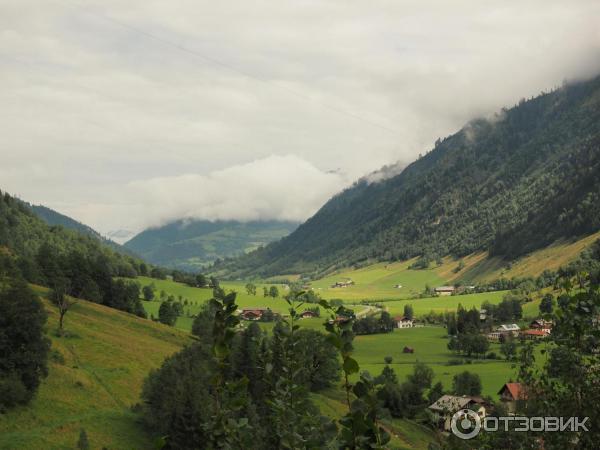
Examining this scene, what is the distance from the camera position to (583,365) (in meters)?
13.9

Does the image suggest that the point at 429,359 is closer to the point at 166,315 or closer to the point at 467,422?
the point at 166,315

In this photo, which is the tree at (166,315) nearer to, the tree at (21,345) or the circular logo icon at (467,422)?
the tree at (21,345)

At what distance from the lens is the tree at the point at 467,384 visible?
108037 mm

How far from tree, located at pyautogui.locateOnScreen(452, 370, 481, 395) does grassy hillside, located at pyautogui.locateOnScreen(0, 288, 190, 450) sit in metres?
54.7

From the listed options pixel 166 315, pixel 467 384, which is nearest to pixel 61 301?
pixel 166 315

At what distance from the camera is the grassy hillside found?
2282 inches

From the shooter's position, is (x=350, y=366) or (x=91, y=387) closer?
(x=350, y=366)

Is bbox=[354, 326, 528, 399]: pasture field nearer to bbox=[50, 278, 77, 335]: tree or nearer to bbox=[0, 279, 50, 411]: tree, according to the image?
bbox=[50, 278, 77, 335]: tree

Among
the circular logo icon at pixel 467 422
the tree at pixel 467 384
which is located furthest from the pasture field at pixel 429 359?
the circular logo icon at pixel 467 422

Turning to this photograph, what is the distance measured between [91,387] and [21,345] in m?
13.3

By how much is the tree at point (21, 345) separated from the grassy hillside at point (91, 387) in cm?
228

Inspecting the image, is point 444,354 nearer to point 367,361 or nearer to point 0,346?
point 367,361

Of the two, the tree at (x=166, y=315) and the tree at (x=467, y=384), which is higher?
the tree at (x=166, y=315)

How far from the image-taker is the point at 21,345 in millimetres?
64812
